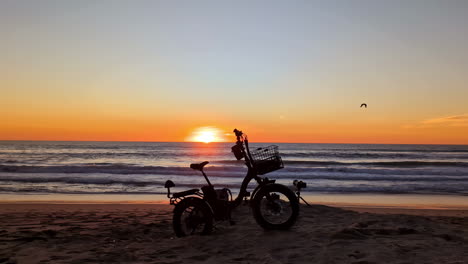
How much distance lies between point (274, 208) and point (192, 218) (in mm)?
1438

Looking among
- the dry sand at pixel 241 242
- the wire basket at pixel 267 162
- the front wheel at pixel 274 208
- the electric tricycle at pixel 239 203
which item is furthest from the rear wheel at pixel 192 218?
the wire basket at pixel 267 162

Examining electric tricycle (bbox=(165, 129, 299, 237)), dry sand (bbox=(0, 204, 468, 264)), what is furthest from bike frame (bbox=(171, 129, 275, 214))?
dry sand (bbox=(0, 204, 468, 264))

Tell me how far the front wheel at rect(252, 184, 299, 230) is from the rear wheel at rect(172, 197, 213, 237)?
829 millimetres

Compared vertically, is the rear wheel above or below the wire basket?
below

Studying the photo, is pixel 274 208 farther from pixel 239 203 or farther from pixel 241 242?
pixel 241 242

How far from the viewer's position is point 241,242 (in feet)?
18.8

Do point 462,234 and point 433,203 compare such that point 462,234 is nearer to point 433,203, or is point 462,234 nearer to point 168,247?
point 168,247

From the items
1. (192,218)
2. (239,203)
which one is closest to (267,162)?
(239,203)

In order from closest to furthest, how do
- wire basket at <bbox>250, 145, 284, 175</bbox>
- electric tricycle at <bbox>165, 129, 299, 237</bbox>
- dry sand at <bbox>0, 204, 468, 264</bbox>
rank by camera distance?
dry sand at <bbox>0, 204, 468, 264</bbox> → wire basket at <bbox>250, 145, 284, 175</bbox> → electric tricycle at <bbox>165, 129, 299, 237</bbox>

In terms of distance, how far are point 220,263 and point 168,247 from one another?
49.2 inches

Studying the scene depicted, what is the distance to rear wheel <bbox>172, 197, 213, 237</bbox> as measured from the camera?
6.26 meters

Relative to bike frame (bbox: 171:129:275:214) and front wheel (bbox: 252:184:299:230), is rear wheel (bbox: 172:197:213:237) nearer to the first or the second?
bike frame (bbox: 171:129:275:214)

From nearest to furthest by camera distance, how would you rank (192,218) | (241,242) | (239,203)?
(241,242)
(239,203)
(192,218)

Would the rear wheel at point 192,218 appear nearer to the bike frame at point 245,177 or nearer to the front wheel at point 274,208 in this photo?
the bike frame at point 245,177
